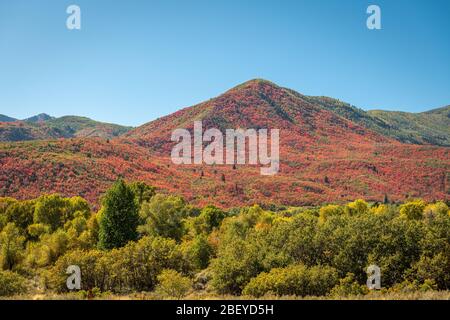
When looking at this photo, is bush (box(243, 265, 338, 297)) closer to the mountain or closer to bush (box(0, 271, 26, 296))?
bush (box(0, 271, 26, 296))

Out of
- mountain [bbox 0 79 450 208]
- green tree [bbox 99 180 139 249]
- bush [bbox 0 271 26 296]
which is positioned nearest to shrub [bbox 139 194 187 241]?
green tree [bbox 99 180 139 249]

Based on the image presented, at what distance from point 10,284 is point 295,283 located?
2514 centimetres

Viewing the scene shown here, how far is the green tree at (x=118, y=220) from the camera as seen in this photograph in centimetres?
4538

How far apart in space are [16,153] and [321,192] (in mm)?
115675

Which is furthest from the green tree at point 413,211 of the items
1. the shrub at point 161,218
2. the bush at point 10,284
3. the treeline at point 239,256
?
the bush at point 10,284

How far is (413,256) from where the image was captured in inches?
1240

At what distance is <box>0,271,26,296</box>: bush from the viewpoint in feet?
104

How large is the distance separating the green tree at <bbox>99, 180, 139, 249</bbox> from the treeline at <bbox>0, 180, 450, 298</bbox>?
12 cm

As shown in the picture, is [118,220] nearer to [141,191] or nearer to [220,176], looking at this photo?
[141,191]

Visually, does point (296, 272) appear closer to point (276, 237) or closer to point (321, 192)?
point (276, 237)

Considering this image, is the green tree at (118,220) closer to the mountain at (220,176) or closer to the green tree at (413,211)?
the green tree at (413,211)

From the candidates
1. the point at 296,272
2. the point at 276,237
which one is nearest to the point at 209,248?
the point at 276,237

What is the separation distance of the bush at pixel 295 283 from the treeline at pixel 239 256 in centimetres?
7

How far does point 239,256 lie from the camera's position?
34.4 m
